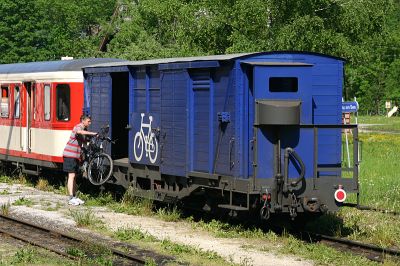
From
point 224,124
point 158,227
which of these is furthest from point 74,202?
point 224,124

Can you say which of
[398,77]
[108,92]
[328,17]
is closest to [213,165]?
[108,92]

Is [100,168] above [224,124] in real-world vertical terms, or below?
below

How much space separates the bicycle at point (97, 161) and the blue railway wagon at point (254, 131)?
2223 mm

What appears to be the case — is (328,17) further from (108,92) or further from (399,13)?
(399,13)

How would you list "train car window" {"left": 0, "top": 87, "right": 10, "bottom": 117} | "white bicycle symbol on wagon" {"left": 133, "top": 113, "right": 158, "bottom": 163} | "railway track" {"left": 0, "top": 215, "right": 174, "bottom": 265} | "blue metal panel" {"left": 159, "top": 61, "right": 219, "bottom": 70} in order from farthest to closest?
"train car window" {"left": 0, "top": 87, "right": 10, "bottom": 117}, "white bicycle symbol on wagon" {"left": 133, "top": 113, "right": 158, "bottom": 163}, "blue metal panel" {"left": 159, "top": 61, "right": 219, "bottom": 70}, "railway track" {"left": 0, "top": 215, "right": 174, "bottom": 265}

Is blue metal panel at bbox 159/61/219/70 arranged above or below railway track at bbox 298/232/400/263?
above

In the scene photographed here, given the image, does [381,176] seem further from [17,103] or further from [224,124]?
[224,124]

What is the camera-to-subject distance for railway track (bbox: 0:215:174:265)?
11727 millimetres

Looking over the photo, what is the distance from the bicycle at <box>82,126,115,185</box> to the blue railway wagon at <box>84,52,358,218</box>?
2.22 metres

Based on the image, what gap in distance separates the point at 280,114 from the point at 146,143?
394cm

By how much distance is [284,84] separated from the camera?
1363 centimetres

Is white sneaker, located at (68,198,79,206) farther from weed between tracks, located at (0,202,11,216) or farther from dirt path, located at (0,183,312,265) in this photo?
weed between tracks, located at (0,202,11,216)

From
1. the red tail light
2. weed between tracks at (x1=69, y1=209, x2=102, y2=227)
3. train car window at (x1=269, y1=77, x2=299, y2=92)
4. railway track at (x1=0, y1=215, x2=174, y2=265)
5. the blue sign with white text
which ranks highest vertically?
train car window at (x1=269, y1=77, x2=299, y2=92)

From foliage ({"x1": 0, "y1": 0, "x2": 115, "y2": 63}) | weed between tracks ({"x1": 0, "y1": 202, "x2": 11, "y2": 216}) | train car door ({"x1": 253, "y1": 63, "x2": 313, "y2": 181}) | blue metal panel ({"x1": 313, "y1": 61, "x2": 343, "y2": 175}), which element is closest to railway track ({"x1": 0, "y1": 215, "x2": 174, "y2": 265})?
weed between tracks ({"x1": 0, "y1": 202, "x2": 11, "y2": 216})
